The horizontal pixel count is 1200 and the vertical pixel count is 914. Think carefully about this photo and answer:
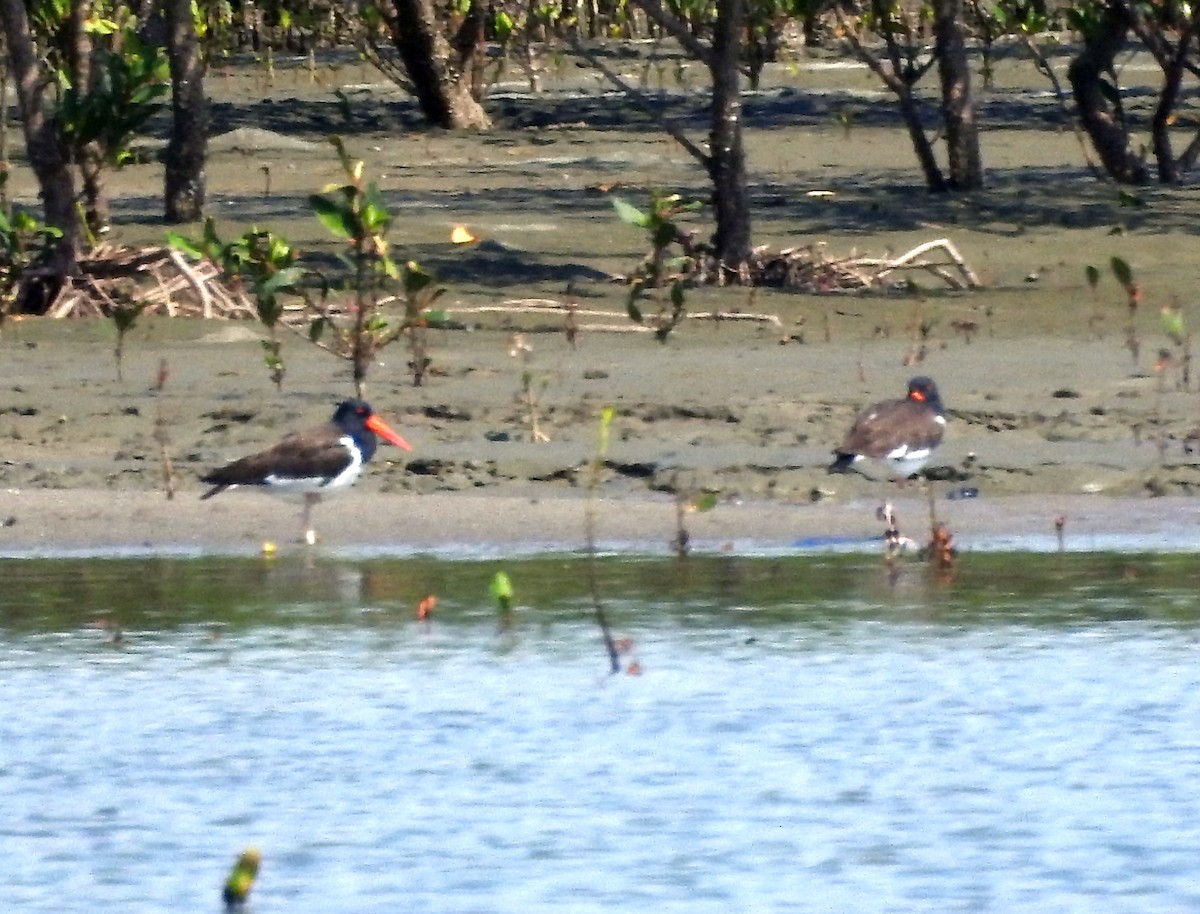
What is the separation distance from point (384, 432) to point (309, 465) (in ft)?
2.07

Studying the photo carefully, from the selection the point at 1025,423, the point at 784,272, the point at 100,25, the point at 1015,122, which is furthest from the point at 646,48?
the point at 1025,423

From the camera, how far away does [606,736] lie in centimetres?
778

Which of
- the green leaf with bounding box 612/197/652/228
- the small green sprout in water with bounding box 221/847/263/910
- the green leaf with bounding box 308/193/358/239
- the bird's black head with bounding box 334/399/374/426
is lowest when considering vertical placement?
the bird's black head with bounding box 334/399/374/426

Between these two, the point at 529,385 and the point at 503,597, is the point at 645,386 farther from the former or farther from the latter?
the point at 503,597

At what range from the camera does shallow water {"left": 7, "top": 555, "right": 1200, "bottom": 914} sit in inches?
248

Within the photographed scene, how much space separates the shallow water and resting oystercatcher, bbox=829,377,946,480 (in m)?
0.54

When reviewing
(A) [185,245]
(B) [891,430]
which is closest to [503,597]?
(B) [891,430]

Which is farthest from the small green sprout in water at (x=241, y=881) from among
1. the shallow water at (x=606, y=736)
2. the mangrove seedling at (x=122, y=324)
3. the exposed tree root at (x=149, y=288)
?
the exposed tree root at (x=149, y=288)

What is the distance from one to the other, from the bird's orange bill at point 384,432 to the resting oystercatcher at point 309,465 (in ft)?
0.34

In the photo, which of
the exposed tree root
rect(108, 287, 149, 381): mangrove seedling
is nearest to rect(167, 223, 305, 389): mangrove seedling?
rect(108, 287, 149, 381): mangrove seedling

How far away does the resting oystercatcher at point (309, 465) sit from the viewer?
10.8 meters

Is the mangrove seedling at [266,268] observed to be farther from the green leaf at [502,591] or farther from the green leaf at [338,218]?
the green leaf at [502,591]

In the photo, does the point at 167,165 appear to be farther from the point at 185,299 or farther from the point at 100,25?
the point at 185,299

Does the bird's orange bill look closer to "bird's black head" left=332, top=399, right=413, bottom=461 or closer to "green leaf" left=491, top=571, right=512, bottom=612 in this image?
"bird's black head" left=332, top=399, right=413, bottom=461
